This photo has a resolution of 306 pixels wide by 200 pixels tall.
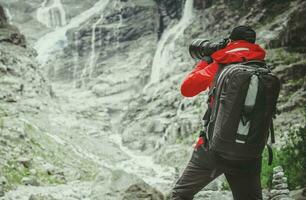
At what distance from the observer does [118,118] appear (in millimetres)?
48844

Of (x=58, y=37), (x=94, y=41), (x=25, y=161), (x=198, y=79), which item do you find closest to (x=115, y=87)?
(x=94, y=41)

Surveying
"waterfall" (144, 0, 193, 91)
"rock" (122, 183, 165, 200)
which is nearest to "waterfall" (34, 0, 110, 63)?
"waterfall" (144, 0, 193, 91)

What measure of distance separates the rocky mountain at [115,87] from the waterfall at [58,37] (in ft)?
0.61

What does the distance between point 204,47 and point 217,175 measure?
1.48 meters

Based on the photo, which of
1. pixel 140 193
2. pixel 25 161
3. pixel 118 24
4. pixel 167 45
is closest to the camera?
pixel 140 193

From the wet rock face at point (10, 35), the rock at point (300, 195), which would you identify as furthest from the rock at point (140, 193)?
the wet rock face at point (10, 35)

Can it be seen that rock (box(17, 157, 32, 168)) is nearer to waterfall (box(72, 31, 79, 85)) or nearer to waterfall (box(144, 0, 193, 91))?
waterfall (box(144, 0, 193, 91))

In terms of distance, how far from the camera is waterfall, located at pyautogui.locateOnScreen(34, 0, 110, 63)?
6244 centimetres

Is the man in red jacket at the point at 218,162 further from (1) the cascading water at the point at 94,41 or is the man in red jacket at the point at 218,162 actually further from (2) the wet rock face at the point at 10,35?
(1) the cascading water at the point at 94,41

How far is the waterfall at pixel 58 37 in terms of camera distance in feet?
205

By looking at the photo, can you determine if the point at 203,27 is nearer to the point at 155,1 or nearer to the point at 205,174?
the point at 155,1

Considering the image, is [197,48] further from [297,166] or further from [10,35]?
[10,35]

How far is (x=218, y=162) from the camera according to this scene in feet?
17.4

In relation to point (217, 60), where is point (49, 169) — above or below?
below
